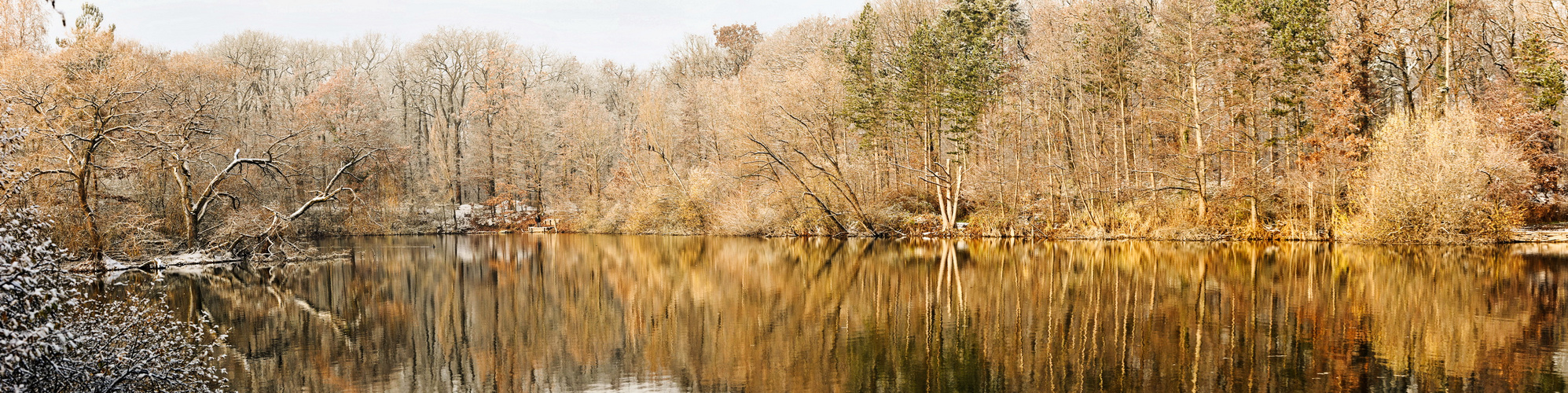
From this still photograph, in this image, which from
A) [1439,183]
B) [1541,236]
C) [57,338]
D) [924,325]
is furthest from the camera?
[1541,236]

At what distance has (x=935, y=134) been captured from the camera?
3541 centimetres

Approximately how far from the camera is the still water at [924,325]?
8078 mm

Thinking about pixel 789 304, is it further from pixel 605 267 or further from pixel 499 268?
pixel 499 268

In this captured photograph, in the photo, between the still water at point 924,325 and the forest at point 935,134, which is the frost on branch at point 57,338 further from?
the forest at point 935,134

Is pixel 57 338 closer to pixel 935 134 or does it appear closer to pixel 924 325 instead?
pixel 924 325

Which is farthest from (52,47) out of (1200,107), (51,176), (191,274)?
(1200,107)

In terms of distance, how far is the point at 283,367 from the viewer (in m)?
9.17

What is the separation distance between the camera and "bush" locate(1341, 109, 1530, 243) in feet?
70.1

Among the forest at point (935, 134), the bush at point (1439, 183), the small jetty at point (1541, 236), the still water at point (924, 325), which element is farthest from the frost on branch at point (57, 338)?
the small jetty at point (1541, 236)

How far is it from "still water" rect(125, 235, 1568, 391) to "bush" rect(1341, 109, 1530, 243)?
135cm

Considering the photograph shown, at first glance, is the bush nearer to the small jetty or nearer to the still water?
the small jetty

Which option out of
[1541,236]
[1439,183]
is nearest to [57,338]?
[1439,183]

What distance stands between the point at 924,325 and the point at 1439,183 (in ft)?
56.9

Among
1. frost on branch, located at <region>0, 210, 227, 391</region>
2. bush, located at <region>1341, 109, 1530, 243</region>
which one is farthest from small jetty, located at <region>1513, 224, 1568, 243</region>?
frost on branch, located at <region>0, 210, 227, 391</region>
